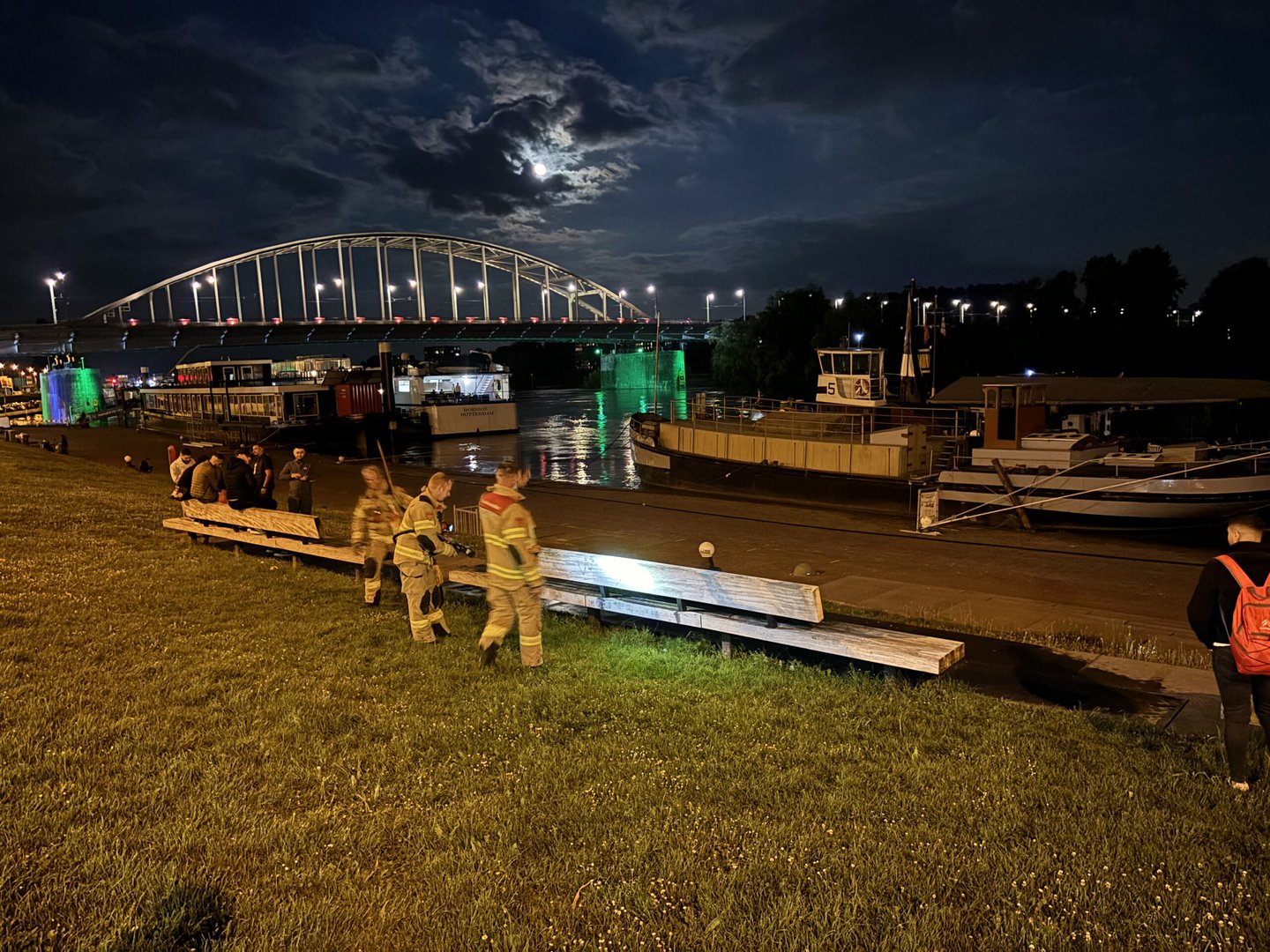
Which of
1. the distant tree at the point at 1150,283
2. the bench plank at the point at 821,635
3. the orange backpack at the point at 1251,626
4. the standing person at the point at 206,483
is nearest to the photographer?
the orange backpack at the point at 1251,626

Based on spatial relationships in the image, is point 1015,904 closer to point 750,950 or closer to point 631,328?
point 750,950

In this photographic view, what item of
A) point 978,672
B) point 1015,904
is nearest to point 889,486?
point 978,672

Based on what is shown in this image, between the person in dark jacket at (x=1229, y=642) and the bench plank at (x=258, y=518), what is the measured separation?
9372 millimetres

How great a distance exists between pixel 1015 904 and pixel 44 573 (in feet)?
33.6

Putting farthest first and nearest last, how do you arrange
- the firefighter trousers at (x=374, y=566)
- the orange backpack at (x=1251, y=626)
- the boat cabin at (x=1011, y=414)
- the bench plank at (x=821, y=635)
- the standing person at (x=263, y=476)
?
the boat cabin at (x=1011, y=414) < the standing person at (x=263, y=476) < the firefighter trousers at (x=374, y=566) < the bench plank at (x=821, y=635) < the orange backpack at (x=1251, y=626)

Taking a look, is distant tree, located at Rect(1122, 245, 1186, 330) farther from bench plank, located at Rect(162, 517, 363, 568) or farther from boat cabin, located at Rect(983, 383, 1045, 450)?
bench plank, located at Rect(162, 517, 363, 568)

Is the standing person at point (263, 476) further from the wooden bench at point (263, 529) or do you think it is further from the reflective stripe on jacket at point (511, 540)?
the reflective stripe on jacket at point (511, 540)

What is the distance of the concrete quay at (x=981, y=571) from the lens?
22.2 ft

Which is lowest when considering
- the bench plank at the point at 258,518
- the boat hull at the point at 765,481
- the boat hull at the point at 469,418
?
the boat hull at the point at 765,481

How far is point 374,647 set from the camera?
732 centimetres

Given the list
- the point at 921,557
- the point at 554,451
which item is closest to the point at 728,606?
the point at 921,557

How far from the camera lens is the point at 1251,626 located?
4699 millimetres

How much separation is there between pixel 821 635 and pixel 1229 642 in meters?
2.81

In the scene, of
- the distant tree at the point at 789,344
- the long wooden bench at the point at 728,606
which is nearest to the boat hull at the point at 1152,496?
the long wooden bench at the point at 728,606
